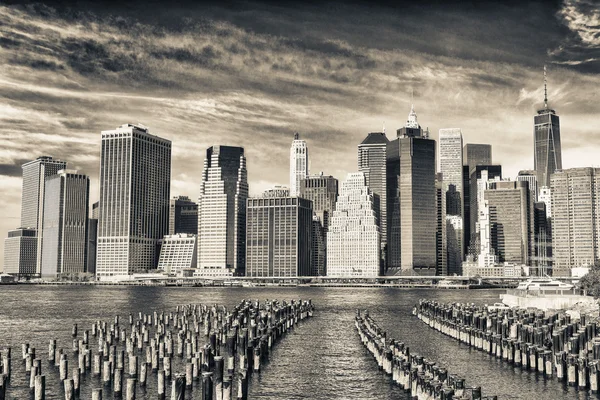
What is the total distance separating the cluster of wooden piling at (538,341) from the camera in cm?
6319

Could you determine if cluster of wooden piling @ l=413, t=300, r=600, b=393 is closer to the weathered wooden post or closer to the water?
the water

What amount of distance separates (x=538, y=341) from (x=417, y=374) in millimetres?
25084

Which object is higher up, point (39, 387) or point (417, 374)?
point (417, 374)

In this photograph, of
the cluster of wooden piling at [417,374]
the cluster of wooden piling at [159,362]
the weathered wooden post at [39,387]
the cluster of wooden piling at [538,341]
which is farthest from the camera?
the cluster of wooden piling at [538,341]

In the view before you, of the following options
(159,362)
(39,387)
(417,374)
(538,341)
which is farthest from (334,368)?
(39,387)

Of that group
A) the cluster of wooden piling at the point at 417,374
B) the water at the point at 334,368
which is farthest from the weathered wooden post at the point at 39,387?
the cluster of wooden piling at the point at 417,374

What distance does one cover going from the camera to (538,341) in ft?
252

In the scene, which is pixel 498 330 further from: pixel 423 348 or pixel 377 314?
pixel 377 314

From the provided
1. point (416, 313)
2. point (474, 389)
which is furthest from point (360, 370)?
point (416, 313)

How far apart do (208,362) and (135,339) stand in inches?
924

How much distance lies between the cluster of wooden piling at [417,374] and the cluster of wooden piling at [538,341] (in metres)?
9.94

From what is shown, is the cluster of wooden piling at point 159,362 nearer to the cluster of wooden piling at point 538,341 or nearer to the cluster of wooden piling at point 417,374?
the cluster of wooden piling at point 417,374

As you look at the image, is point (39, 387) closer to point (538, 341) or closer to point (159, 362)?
point (159, 362)

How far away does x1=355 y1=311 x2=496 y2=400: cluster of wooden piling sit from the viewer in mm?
50406
